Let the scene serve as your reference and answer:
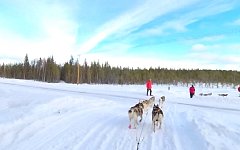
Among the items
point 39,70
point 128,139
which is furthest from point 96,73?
point 128,139

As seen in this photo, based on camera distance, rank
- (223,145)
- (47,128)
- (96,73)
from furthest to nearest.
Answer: (96,73)
(47,128)
(223,145)

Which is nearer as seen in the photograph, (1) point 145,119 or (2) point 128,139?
(2) point 128,139

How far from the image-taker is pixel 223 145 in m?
8.38

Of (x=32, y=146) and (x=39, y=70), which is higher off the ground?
(x=39, y=70)

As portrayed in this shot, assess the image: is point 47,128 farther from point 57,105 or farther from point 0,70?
point 0,70

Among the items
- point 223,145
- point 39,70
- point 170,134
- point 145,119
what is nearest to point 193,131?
point 170,134

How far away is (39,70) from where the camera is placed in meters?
108

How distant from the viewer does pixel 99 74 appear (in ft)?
383

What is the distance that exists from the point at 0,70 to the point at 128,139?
405 feet

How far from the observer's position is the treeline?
104m

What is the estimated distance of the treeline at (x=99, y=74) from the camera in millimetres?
104250

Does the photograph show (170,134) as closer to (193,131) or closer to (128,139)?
(193,131)

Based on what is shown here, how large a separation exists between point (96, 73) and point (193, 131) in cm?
10608

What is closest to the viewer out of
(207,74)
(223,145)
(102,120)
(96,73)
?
(223,145)
